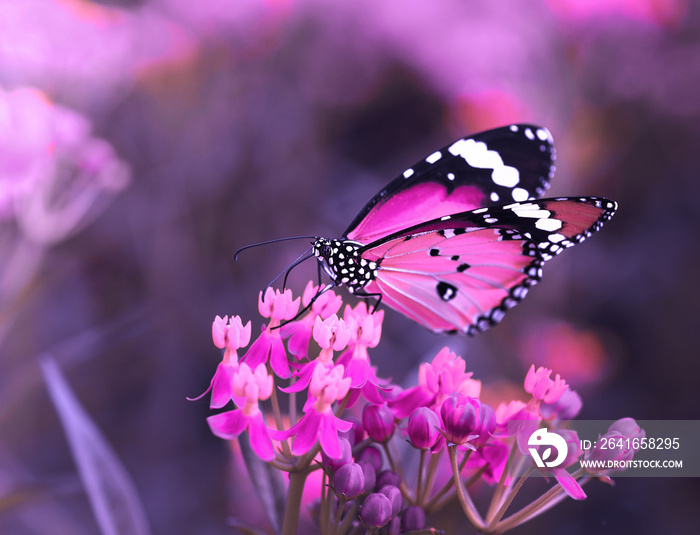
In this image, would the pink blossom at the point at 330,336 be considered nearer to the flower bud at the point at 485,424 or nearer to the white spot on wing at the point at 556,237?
the flower bud at the point at 485,424

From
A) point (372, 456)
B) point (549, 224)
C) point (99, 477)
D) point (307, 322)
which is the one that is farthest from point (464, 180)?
point (99, 477)

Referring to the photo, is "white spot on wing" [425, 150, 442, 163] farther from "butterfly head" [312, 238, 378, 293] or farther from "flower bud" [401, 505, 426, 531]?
Answer: "flower bud" [401, 505, 426, 531]

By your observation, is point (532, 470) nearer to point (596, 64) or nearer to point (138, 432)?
point (138, 432)

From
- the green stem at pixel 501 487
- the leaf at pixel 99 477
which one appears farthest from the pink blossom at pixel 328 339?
the leaf at pixel 99 477

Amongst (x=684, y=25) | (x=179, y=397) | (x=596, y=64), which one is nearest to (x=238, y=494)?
(x=179, y=397)

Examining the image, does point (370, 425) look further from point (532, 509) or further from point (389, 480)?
point (532, 509)
